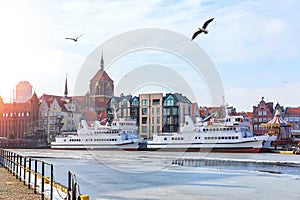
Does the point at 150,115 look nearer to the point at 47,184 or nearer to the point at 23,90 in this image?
the point at 23,90

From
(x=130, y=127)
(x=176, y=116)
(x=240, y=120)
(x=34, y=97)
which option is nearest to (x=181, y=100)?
(x=176, y=116)

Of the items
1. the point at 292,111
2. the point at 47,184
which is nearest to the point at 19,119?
the point at 292,111

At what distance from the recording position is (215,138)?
7750cm

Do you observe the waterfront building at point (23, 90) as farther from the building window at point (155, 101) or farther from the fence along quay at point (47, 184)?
the fence along quay at point (47, 184)

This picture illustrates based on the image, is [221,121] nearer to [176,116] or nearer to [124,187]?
[176,116]

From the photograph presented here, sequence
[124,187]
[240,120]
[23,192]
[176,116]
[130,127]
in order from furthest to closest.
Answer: [176,116]
[130,127]
[240,120]
[124,187]
[23,192]

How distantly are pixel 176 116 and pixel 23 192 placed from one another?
279 ft

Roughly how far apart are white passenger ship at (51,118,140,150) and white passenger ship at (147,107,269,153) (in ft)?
16.3

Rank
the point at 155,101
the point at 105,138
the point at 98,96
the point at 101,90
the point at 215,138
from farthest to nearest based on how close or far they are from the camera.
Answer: the point at 101,90 < the point at 98,96 < the point at 155,101 < the point at 105,138 < the point at 215,138

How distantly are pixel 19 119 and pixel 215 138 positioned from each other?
68730mm

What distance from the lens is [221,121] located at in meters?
81.2

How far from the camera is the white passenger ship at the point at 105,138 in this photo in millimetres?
81938

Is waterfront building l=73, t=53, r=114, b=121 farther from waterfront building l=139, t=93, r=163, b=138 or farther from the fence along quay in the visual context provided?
the fence along quay

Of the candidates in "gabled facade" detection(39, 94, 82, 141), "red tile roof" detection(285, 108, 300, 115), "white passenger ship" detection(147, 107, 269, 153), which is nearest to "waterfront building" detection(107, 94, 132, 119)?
"gabled facade" detection(39, 94, 82, 141)
